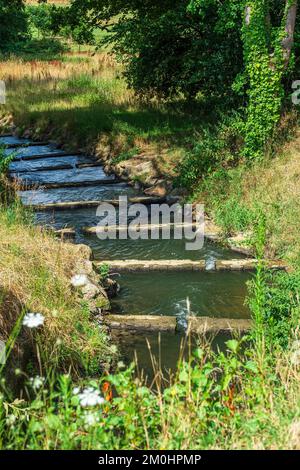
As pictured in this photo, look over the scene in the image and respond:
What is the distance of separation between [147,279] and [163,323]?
1770mm

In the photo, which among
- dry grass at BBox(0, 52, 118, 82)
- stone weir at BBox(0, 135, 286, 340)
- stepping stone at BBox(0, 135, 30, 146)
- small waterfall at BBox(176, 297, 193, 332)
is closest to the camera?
stone weir at BBox(0, 135, 286, 340)

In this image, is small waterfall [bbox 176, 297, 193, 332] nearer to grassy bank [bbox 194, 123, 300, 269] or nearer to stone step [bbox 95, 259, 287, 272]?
stone step [bbox 95, 259, 287, 272]

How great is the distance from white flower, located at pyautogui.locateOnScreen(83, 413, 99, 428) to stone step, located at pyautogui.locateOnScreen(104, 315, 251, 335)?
11.6 ft

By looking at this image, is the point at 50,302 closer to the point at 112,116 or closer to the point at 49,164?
the point at 49,164

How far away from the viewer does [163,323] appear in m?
7.55

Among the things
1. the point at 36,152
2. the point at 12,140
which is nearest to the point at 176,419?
the point at 36,152

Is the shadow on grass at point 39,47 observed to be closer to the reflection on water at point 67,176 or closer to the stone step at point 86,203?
the reflection on water at point 67,176

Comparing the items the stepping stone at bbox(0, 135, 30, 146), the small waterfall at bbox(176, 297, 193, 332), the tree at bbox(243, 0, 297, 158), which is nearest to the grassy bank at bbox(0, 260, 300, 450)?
the small waterfall at bbox(176, 297, 193, 332)

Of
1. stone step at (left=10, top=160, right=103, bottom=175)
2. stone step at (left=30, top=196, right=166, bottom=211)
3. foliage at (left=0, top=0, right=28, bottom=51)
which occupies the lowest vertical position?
stone step at (left=30, top=196, right=166, bottom=211)

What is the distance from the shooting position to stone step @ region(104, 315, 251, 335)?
7.36 meters

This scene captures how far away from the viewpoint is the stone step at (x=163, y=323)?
736 cm

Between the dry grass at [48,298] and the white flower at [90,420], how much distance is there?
214 centimetres

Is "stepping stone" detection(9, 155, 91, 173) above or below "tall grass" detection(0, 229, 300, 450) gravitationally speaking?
above
